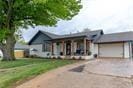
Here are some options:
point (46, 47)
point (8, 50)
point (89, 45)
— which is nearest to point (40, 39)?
point (46, 47)

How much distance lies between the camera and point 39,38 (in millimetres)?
39594

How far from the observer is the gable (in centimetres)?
3785

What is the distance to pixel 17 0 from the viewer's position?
2378cm

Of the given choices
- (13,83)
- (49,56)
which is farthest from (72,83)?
(49,56)

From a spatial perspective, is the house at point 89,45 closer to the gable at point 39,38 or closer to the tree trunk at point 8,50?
the gable at point 39,38

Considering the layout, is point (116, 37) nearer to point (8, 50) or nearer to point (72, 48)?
point (72, 48)

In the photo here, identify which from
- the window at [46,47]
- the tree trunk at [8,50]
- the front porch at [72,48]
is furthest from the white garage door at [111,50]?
the tree trunk at [8,50]

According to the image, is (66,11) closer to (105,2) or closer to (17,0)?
(17,0)

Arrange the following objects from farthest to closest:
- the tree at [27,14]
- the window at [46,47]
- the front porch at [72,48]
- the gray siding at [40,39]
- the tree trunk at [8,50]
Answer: the gray siding at [40,39] < the window at [46,47] < the front porch at [72,48] < the tree trunk at [8,50] < the tree at [27,14]

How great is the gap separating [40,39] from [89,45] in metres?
10.3

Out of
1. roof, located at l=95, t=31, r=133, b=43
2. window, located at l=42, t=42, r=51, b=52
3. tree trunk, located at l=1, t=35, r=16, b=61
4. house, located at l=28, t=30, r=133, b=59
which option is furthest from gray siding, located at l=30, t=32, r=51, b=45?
tree trunk, located at l=1, t=35, r=16, b=61

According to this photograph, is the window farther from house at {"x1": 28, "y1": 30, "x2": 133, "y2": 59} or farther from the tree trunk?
the tree trunk

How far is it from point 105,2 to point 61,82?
72.7ft

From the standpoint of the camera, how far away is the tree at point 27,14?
24.4 m
